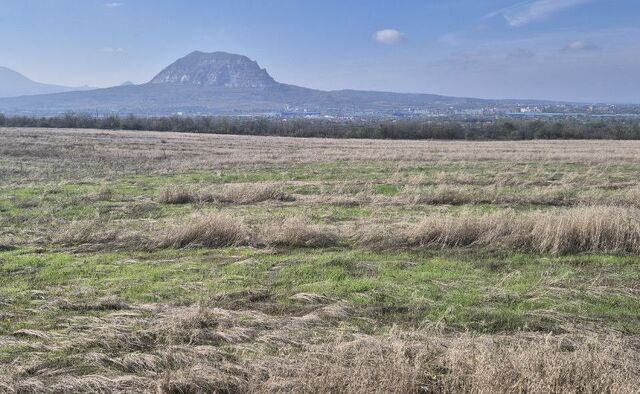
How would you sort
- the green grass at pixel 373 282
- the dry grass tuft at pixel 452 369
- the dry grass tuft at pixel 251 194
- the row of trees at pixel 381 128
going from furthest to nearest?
the row of trees at pixel 381 128, the dry grass tuft at pixel 251 194, the green grass at pixel 373 282, the dry grass tuft at pixel 452 369

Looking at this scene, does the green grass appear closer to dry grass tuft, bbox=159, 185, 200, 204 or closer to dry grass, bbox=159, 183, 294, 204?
dry grass tuft, bbox=159, 185, 200, 204

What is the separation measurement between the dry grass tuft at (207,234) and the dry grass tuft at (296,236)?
583 mm

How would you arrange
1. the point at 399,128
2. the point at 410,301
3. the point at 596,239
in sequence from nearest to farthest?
1. the point at 410,301
2. the point at 596,239
3. the point at 399,128

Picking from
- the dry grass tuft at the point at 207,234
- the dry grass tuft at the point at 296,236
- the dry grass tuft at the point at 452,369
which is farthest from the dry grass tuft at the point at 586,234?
the dry grass tuft at the point at 207,234

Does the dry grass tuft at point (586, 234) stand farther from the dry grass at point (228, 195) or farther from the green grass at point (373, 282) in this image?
the dry grass at point (228, 195)

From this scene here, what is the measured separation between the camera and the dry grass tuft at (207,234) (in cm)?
1149

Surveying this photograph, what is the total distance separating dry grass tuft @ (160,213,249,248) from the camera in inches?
452

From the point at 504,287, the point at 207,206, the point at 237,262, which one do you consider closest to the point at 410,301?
the point at 504,287

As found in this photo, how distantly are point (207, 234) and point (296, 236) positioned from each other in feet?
6.73

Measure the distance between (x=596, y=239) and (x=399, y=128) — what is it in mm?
71497

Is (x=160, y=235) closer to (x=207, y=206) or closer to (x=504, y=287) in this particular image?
(x=207, y=206)

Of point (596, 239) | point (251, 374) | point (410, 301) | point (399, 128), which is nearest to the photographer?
point (251, 374)

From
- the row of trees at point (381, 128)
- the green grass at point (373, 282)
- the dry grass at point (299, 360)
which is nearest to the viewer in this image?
the dry grass at point (299, 360)

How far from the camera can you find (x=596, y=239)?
10945mm
